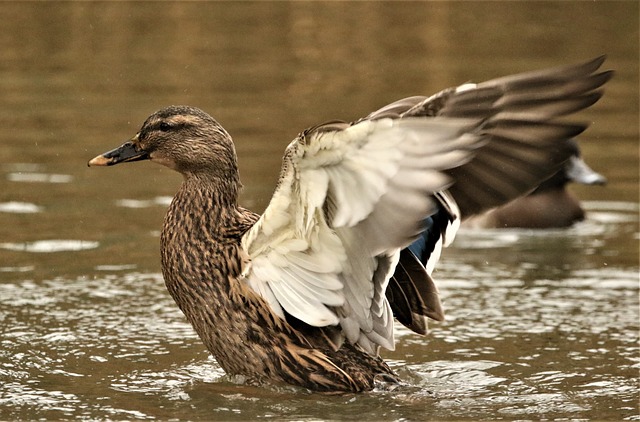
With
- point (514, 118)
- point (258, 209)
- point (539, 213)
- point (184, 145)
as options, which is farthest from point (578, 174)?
point (514, 118)

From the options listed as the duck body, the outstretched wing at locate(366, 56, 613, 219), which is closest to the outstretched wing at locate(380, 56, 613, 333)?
the outstretched wing at locate(366, 56, 613, 219)

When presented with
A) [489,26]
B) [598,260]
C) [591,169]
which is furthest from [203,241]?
[489,26]

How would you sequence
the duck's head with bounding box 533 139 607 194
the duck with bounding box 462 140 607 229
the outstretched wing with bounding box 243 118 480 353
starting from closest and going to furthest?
the outstretched wing with bounding box 243 118 480 353 < the duck with bounding box 462 140 607 229 < the duck's head with bounding box 533 139 607 194

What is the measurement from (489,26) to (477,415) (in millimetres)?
15583

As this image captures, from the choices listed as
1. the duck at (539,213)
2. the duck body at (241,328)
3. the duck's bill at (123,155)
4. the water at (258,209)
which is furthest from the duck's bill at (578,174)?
the duck's bill at (123,155)

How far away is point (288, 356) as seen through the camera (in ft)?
20.1

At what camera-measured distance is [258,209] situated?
10117mm

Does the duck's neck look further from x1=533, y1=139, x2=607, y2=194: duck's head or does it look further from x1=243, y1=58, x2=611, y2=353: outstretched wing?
x1=533, y1=139, x2=607, y2=194: duck's head

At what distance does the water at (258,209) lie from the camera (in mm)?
6223

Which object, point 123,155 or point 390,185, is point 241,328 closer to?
point 123,155

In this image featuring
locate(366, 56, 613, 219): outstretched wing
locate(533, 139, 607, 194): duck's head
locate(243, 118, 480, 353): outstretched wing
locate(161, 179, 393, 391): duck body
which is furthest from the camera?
locate(533, 139, 607, 194): duck's head

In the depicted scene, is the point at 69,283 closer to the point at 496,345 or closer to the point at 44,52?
the point at 496,345

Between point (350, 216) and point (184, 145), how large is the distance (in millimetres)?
1364

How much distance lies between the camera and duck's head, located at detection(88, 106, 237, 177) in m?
6.42
